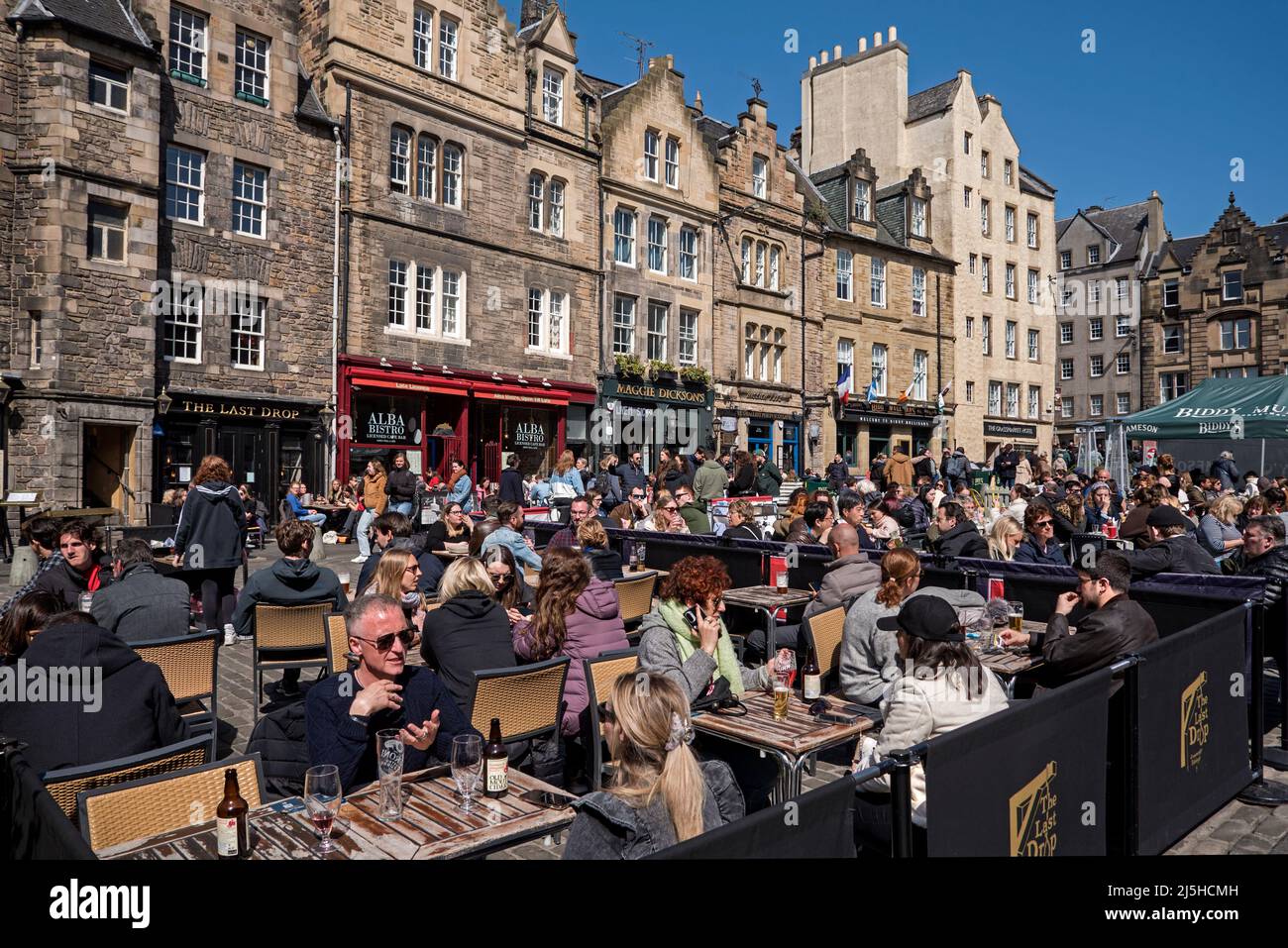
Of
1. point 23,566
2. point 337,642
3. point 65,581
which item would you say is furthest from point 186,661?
point 23,566

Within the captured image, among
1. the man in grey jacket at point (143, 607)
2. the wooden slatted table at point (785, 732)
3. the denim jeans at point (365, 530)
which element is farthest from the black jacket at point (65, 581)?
the denim jeans at point (365, 530)

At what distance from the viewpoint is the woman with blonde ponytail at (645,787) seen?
114 inches

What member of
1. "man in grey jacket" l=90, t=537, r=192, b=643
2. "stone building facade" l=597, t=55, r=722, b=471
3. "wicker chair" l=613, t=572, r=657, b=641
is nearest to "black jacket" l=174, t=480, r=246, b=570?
"man in grey jacket" l=90, t=537, r=192, b=643

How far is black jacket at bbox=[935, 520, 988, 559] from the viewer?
10195 millimetres

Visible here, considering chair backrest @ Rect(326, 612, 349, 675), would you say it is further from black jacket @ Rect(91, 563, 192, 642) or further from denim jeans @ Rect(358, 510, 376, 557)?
denim jeans @ Rect(358, 510, 376, 557)

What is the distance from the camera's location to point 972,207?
41156 mm

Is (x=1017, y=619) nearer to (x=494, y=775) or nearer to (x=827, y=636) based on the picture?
(x=827, y=636)

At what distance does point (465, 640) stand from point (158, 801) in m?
2.46

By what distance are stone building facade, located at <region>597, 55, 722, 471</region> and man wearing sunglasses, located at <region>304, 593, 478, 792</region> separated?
77.5 feet

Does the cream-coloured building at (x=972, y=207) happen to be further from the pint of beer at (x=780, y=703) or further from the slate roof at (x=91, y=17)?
the pint of beer at (x=780, y=703)

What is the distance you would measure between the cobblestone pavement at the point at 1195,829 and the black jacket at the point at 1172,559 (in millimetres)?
1704

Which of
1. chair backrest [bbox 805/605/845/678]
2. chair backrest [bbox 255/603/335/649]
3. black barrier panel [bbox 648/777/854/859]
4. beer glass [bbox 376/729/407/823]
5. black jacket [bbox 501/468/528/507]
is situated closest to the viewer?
black barrier panel [bbox 648/777/854/859]

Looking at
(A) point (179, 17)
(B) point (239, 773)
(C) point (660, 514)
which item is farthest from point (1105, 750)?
(A) point (179, 17)

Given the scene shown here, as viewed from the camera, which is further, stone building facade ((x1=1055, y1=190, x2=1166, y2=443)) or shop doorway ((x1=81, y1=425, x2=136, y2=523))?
stone building facade ((x1=1055, y1=190, x2=1166, y2=443))
